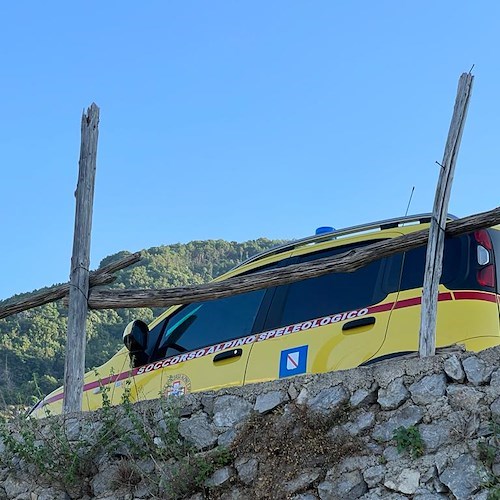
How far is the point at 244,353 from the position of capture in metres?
6.84

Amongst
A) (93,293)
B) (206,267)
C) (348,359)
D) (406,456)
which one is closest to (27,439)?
(93,293)

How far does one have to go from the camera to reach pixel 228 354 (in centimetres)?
692

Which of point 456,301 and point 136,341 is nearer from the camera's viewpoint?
point 456,301

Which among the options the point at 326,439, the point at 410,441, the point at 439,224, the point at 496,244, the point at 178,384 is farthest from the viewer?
the point at 178,384

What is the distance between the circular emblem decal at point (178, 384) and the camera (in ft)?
22.9

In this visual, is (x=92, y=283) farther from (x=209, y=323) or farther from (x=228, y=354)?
(x=228, y=354)

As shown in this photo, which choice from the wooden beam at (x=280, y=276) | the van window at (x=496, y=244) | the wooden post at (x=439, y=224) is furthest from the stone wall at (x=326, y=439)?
the van window at (x=496, y=244)

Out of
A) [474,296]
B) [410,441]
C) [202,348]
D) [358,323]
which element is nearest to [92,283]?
[202,348]

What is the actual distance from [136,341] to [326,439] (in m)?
2.41

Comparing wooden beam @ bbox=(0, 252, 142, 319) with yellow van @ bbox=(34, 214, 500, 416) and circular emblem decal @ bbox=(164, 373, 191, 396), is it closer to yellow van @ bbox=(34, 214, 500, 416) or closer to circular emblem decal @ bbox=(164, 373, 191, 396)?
yellow van @ bbox=(34, 214, 500, 416)

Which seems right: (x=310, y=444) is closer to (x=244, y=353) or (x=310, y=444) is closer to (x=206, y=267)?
(x=244, y=353)

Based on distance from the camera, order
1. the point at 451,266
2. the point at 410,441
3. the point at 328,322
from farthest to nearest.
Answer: the point at 328,322, the point at 451,266, the point at 410,441

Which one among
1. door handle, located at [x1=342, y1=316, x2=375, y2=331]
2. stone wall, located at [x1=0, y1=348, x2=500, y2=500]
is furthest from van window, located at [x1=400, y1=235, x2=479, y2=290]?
stone wall, located at [x1=0, y1=348, x2=500, y2=500]

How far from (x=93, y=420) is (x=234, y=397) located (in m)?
1.03
